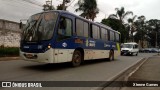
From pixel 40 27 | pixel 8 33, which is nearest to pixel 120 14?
pixel 8 33

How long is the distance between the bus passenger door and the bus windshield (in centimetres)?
43

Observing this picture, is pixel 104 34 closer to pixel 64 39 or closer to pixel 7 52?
pixel 64 39

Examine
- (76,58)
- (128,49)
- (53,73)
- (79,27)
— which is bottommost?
(53,73)

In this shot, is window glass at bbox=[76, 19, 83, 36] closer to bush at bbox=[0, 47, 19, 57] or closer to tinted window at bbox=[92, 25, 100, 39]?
tinted window at bbox=[92, 25, 100, 39]

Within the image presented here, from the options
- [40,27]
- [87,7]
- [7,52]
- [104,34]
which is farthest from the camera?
[87,7]

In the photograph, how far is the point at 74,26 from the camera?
13.6 metres

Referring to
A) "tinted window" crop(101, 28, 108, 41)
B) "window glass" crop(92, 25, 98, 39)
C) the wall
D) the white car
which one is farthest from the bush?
the white car

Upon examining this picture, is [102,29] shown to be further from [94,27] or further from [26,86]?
[26,86]

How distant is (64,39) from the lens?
1248 centimetres

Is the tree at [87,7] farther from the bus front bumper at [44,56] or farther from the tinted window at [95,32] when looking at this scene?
the bus front bumper at [44,56]

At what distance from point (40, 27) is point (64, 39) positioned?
1.42 m

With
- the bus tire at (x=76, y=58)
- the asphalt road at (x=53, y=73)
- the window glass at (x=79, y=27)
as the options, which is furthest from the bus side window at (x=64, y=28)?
the asphalt road at (x=53, y=73)

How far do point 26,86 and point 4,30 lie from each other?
1768cm

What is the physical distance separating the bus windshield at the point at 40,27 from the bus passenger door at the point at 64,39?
433 millimetres
